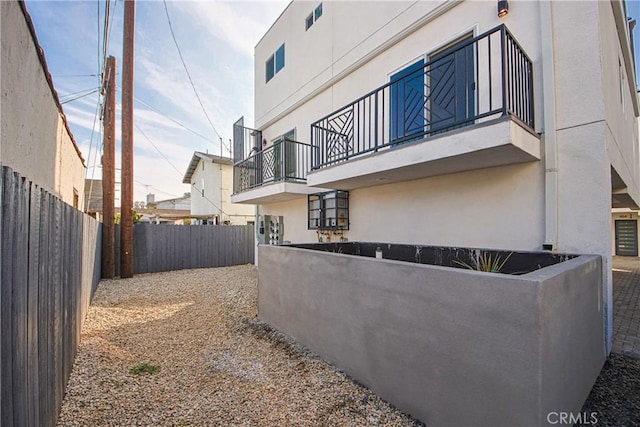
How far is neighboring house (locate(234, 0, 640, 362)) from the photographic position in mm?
3662

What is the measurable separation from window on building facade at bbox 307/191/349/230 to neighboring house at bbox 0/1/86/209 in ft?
17.8

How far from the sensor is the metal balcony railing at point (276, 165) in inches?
337

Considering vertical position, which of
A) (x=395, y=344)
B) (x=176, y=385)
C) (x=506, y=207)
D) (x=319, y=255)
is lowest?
Answer: (x=176, y=385)

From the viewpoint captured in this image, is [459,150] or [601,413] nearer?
[601,413]

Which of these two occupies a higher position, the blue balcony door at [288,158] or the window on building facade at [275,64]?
the window on building facade at [275,64]

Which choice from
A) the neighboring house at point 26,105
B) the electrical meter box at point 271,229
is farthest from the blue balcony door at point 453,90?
the electrical meter box at point 271,229

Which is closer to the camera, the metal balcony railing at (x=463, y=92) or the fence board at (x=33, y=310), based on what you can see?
the fence board at (x=33, y=310)

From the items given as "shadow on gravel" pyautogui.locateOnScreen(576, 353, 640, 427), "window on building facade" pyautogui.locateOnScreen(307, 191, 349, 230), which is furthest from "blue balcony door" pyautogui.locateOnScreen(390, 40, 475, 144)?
"shadow on gravel" pyautogui.locateOnScreen(576, 353, 640, 427)

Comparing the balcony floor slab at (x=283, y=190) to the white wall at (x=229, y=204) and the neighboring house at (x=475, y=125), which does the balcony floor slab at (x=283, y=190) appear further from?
the white wall at (x=229, y=204)

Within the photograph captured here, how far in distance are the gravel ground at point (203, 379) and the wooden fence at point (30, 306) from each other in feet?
1.57

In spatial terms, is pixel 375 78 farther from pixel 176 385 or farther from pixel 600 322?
pixel 176 385

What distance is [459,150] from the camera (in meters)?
3.79

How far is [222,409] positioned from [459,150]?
392 centimetres

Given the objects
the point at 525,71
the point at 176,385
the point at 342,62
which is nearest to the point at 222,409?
the point at 176,385
